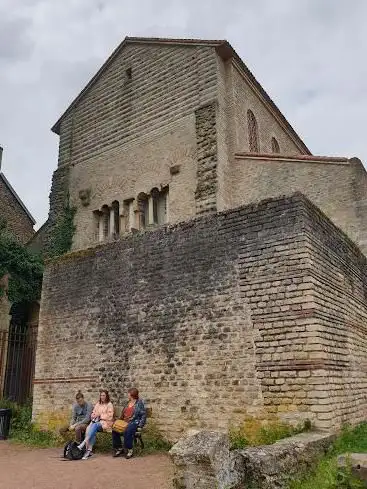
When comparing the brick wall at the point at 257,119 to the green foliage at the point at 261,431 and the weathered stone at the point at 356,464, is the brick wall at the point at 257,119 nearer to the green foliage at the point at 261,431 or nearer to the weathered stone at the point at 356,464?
the green foliage at the point at 261,431

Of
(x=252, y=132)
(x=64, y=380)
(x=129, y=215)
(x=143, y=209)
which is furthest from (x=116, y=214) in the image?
(x=64, y=380)

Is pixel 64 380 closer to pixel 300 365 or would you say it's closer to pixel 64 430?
pixel 64 430

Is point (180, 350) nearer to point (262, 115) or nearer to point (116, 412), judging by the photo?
point (116, 412)

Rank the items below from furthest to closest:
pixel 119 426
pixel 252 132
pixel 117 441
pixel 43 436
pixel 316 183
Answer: pixel 252 132 → pixel 316 183 → pixel 43 436 → pixel 117 441 → pixel 119 426

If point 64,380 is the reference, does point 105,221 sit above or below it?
above

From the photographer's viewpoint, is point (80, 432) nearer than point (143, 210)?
Yes

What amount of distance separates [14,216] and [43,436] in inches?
557

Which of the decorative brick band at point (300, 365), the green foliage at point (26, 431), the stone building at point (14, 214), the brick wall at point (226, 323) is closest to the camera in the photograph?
the decorative brick band at point (300, 365)

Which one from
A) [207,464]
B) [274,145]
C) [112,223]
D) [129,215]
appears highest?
[274,145]

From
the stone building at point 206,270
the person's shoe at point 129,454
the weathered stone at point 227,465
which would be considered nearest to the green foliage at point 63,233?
the stone building at point 206,270

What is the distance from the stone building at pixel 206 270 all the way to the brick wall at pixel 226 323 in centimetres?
3

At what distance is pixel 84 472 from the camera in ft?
23.5

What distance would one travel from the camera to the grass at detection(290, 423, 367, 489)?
4758 millimetres

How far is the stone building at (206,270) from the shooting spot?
8.03 meters
